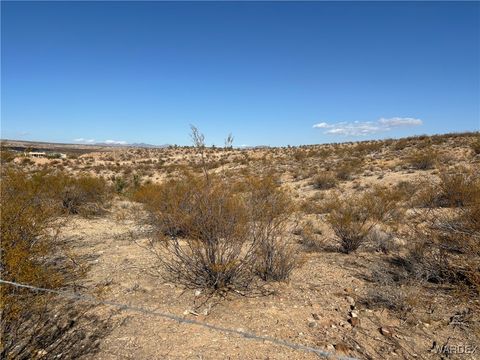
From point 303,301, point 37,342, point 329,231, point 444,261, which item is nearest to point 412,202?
point 329,231

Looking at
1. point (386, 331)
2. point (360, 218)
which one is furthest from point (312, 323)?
point (360, 218)

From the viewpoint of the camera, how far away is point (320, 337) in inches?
164

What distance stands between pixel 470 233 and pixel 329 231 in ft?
13.1

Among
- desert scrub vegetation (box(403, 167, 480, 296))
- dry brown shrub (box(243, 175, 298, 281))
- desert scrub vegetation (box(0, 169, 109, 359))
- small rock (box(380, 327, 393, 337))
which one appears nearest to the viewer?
desert scrub vegetation (box(0, 169, 109, 359))

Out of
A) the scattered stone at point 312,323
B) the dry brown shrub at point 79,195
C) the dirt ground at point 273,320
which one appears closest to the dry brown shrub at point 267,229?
the dirt ground at point 273,320

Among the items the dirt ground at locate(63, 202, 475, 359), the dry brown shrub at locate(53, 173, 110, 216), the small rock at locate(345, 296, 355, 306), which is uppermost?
the dry brown shrub at locate(53, 173, 110, 216)

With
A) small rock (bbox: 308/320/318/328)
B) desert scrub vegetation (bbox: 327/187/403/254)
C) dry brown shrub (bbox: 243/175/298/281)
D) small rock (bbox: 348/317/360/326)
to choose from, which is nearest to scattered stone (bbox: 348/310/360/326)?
small rock (bbox: 348/317/360/326)

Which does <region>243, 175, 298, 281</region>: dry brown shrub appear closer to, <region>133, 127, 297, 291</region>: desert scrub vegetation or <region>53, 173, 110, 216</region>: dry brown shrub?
<region>133, 127, 297, 291</region>: desert scrub vegetation

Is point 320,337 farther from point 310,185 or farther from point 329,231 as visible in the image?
point 310,185

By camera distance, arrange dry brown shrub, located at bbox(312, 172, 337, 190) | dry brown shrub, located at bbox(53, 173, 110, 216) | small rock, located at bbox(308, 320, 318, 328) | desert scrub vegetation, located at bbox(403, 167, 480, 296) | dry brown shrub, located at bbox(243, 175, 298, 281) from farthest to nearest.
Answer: dry brown shrub, located at bbox(312, 172, 337, 190) < dry brown shrub, located at bbox(53, 173, 110, 216) < dry brown shrub, located at bbox(243, 175, 298, 281) < desert scrub vegetation, located at bbox(403, 167, 480, 296) < small rock, located at bbox(308, 320, 318, 328)

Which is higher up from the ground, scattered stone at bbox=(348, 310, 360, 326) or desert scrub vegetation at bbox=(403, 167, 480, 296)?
desert scrub vegetation at bbox=(403, 167, 480, 296)

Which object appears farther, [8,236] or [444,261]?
[444,261]

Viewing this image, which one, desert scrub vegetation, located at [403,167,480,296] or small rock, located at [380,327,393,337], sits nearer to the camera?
small rock, located at [380,327,393,337]

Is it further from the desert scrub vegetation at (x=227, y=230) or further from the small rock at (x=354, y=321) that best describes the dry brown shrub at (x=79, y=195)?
the small rock at (x=354, y=321)
